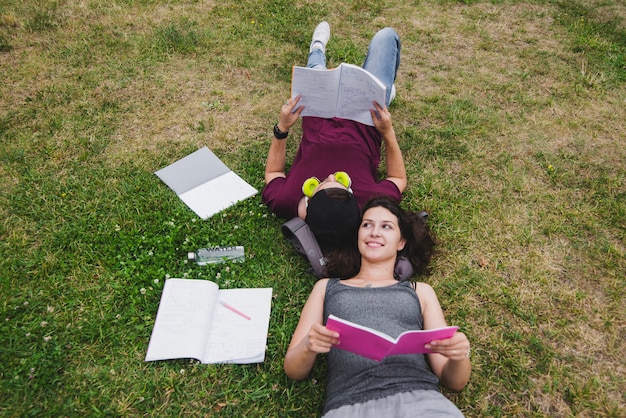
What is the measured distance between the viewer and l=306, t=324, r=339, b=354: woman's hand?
233cm

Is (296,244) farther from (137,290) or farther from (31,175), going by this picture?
(31,175)

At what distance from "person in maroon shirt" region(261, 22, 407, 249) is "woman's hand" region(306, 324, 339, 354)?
3.32ft

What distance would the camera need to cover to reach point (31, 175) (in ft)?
13.5

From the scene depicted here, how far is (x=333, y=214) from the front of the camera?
3.19m

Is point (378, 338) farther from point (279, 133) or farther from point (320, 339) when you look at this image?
point (279, 133)

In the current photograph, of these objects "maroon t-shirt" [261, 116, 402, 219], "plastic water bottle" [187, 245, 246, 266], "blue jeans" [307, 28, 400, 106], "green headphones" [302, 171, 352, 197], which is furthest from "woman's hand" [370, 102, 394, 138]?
"plastic water bottle" [187, 245, 246, 266]

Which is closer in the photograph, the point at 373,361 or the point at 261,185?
the point at 373,361

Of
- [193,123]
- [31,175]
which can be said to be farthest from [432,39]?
[31,175]

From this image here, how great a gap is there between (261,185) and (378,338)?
7.85ft

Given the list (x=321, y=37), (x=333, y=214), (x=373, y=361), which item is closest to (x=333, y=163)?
(x=333, y=214)

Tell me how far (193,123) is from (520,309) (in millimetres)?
3672

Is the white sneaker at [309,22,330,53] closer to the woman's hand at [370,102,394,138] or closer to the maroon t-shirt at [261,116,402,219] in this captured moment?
the maroon t-shirt at [261,116,402,219]

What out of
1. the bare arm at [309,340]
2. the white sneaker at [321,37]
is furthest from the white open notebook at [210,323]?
the white sneaker at [321,37]

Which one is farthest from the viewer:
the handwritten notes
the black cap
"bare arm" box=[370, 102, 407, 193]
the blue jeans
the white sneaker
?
the white sneaker
